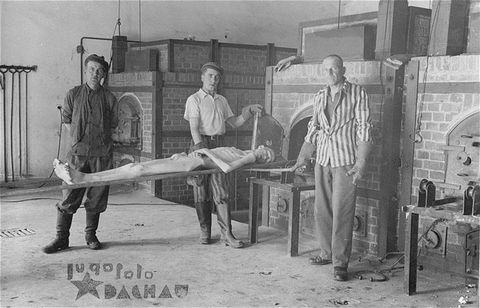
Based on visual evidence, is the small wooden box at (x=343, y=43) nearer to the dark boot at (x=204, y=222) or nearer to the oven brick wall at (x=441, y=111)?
the oven brick wall at (x=441, y=111)

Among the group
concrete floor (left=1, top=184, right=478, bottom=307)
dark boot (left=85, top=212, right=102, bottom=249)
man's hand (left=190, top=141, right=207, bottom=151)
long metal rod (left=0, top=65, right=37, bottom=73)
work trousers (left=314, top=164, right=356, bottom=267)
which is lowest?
concrete floor (left=1, top=184, right=478, bottom=307)

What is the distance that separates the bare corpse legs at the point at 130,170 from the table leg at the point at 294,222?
95 cm

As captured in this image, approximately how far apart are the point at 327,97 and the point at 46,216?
13.2 feet

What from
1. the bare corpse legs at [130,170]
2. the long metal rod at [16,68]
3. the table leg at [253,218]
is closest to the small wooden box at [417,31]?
the table leg at [253,218]

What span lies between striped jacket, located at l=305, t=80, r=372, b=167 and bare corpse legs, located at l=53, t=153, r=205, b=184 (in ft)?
3.98

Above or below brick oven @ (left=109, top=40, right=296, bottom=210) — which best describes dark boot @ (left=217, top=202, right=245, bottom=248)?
below

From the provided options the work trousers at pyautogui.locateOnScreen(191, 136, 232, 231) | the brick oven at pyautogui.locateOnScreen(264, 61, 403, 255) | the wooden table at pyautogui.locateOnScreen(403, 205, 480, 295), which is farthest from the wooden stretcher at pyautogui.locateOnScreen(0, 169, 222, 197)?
the wooden table at pyautogui.locateOnScreen(403, 205, 480, 295)

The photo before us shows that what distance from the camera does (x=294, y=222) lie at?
5363 mm

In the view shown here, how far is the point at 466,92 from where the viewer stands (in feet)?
15.5

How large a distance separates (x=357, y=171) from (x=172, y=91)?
4877 millimetres

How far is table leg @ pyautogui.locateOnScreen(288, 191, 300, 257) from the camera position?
5.31 metres

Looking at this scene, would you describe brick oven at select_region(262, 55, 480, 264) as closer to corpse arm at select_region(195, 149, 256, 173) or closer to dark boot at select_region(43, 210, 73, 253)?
corpse arm at select_region(195, 149, 256, 173)

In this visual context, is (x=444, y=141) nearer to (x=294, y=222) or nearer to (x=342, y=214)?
(x=342, y=214)

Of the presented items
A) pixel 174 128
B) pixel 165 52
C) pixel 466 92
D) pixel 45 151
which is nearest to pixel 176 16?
pixel 165 52
